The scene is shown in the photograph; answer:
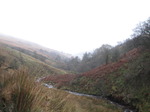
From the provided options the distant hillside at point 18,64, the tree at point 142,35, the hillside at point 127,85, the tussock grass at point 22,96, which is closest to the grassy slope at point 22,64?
the distant hillside at point 18,64

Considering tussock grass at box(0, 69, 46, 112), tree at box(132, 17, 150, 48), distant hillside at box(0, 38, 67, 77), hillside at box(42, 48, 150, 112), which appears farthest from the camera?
tree at box(132, 17, 150, 48)

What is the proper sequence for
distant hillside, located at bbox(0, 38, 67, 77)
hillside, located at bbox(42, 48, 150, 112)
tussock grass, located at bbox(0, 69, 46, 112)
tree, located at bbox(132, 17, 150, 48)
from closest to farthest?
1. tussock grass, located at bbox(0, 69, 46, 112)
2. distant hillside, located at bbox(0, 38, 67, 77)
3. hillside, located at bbox(42, 48, 150, 112)
4. tree, located at bbox(132, 17, 150, 48)

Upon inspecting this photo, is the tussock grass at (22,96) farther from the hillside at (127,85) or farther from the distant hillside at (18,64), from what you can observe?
the hillside at (127,85)

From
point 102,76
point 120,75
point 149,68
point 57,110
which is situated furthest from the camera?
point 102,76

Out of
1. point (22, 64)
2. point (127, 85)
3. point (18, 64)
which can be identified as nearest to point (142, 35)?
point (127, 85)

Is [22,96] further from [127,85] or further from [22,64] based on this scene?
[127,85]

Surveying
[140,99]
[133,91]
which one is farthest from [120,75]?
[140,99]

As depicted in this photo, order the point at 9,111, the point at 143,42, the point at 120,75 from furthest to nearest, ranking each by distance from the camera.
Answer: the point at 120,75, the point at 143,42, the point at 9,111

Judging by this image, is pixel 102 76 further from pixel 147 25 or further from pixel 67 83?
pixel 147 25

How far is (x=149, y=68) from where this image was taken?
14.0 meters

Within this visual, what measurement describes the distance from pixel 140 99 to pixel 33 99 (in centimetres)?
1315

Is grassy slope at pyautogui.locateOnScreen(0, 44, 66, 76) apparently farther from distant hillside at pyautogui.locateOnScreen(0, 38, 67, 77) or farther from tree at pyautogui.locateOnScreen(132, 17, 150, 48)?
tree at pyautogui.locateOnScreen(132, 17, 150, 48)

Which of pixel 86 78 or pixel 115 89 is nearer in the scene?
pixel 115 89

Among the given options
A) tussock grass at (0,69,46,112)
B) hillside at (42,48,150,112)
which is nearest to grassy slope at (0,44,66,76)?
tussock grass at (0,69,46,112)
